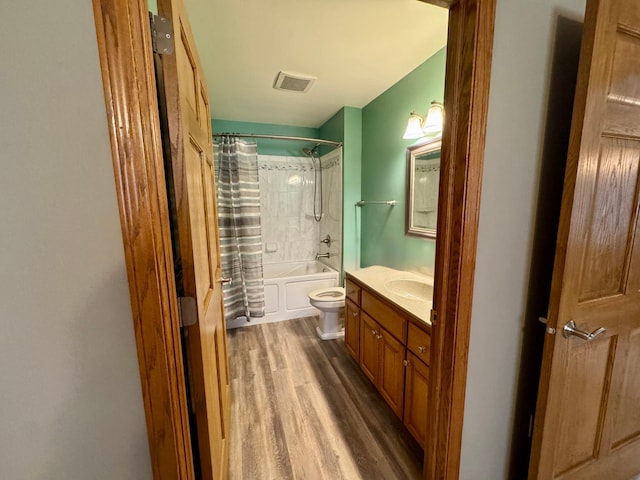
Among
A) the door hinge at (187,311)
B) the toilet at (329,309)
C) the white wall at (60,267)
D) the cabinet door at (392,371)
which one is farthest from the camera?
the toilet at (329,309)

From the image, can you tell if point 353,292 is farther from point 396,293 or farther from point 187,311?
point 187,311

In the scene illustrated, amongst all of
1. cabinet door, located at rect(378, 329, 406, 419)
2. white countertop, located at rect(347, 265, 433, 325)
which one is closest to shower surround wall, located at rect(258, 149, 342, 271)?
white countertop, located at rect(347, 265, 433, 325)

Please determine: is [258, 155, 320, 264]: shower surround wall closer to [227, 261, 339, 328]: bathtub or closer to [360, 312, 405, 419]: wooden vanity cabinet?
[227, 261, 339, 328]: bathtub

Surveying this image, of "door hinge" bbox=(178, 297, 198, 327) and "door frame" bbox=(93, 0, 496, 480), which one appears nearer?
"door frame" bbox=(93, 0, 496, 480)

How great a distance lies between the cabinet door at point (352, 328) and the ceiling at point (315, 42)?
6.27 ft

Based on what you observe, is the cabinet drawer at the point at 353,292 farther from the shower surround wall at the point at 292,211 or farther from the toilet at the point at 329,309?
the shower surround wall at the point at 292,211

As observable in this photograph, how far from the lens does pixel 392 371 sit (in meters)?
1.60

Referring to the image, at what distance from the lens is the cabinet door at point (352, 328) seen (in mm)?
2072

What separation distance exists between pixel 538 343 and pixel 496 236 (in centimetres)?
59

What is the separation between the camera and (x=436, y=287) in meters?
0.95

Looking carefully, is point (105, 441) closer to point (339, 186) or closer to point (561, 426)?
point (561, 426)

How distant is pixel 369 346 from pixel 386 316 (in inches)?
16.4

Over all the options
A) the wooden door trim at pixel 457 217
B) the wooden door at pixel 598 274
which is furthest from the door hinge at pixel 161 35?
the wooden door at pixel 598 274

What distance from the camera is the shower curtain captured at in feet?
9.09
